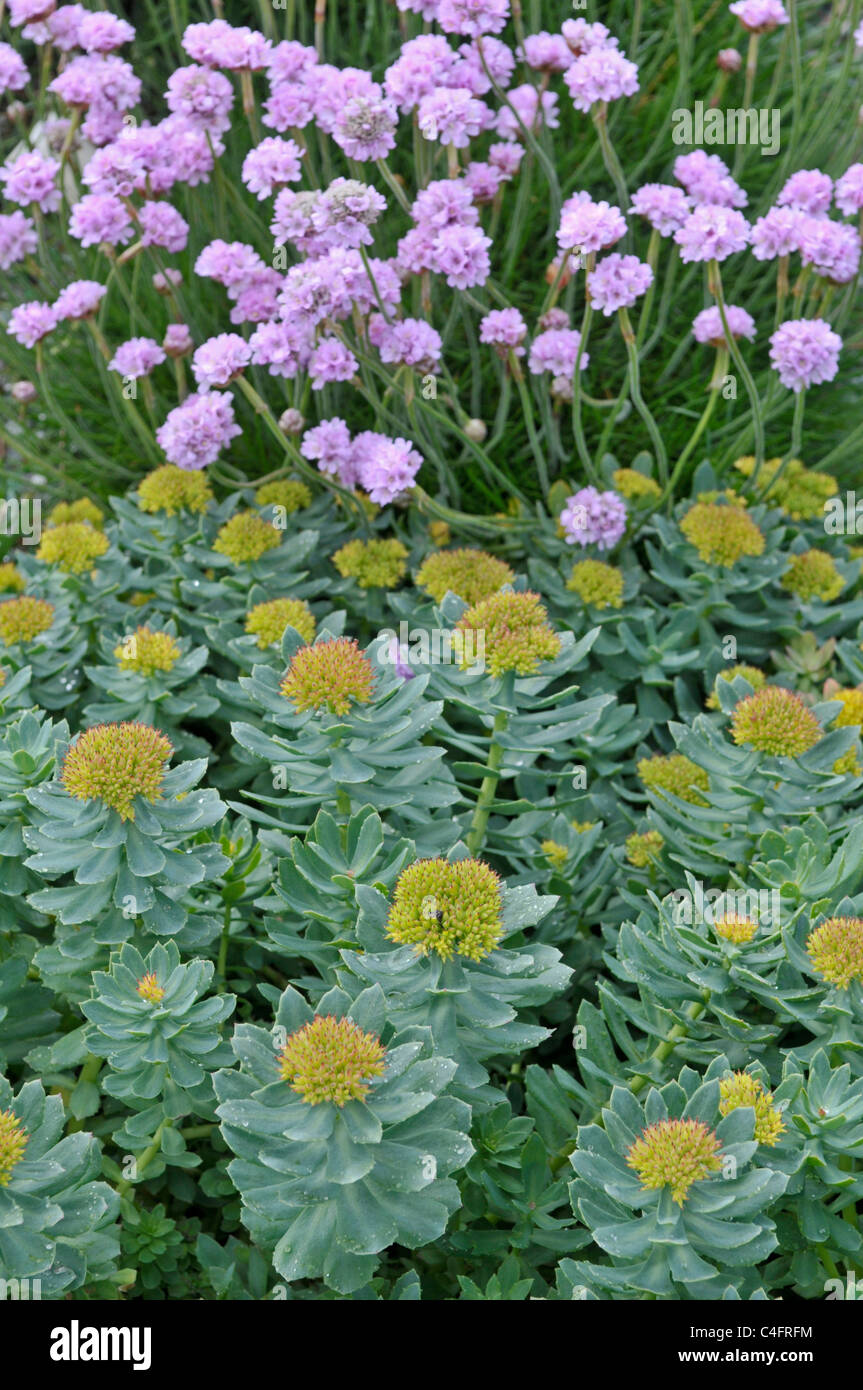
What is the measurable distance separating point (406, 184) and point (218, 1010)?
9.68ft

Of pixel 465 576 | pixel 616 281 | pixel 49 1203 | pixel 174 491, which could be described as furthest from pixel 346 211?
pixel 49 1203

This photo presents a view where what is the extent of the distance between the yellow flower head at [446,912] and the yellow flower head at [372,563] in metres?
1.44

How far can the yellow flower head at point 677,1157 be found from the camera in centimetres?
166

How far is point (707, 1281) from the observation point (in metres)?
1.74

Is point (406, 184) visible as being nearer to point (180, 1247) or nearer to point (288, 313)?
point (288, 313)

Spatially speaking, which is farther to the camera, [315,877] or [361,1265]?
[315,877]

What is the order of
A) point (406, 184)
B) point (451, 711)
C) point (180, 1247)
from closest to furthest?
point (180, 1247)
point (451, 711)
point (406, 184)

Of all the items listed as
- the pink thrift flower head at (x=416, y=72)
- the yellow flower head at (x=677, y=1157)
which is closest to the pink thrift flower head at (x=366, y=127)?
the pink thrift flower head at (x=416, y=72)

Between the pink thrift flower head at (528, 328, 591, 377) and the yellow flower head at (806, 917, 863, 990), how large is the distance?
184 centimetres

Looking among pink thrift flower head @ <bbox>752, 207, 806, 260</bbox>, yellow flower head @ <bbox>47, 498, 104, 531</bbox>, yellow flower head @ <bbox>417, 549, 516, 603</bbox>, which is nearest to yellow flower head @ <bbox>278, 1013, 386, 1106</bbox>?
yellow flower head @ <bbox>417, 549, 516, 603</bbox>

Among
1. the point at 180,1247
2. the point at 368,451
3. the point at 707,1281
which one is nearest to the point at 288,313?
the point at 368,451

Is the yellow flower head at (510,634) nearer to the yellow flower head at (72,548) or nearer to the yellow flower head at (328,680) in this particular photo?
the yellow flower head at (328,680)

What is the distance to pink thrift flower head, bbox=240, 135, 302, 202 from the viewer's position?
10.6 feet

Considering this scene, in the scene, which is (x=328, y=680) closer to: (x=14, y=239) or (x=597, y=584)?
(x=597, y=584)
